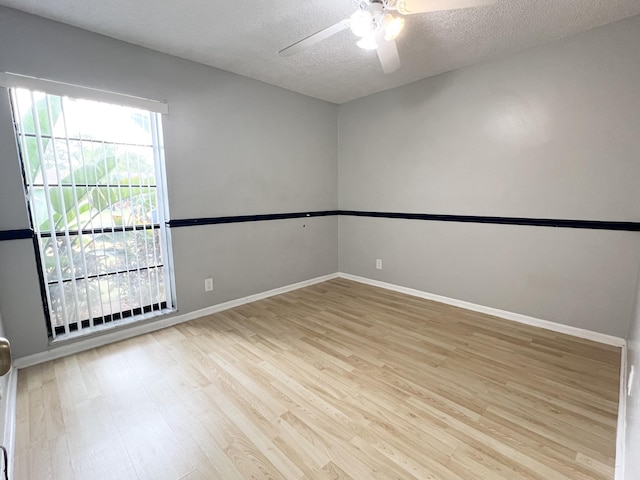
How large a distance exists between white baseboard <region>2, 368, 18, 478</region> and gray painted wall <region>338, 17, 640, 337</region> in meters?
3.07

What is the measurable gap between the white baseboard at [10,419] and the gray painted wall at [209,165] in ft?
1.11

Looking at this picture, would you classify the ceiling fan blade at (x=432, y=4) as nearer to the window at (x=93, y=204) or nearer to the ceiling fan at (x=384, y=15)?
the ceiling fan at (x=384, y=15)

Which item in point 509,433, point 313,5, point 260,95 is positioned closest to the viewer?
point 509,433

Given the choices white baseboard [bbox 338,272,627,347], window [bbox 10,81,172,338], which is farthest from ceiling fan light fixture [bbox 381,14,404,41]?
white baseboard [bbox 338,272,627,347]

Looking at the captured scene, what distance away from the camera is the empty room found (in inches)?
54.1

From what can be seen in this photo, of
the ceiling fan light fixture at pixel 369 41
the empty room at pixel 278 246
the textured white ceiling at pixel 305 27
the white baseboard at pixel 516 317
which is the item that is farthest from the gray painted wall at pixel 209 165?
the ceiling fan light fixture at pixel 369 41

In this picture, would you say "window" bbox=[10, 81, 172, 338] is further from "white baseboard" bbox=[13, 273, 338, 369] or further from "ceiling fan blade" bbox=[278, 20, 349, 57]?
"ceiling fan blade" bbox=[278, 20, 349, 57]

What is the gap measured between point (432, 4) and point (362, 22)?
1.08ft

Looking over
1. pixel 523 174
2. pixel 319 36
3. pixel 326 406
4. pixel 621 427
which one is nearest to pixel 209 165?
pixel 319 36

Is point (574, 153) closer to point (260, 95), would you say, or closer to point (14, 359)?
point (260, 95)

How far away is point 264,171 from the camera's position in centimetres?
307

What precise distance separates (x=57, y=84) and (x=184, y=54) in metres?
0.90

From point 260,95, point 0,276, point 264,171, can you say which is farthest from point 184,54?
point 0,276

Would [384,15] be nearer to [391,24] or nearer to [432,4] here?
[391,24]
